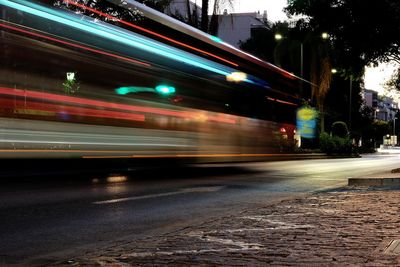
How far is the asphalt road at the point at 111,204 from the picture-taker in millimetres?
7086

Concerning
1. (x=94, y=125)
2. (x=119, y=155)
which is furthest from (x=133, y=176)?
(x=94, y=125)

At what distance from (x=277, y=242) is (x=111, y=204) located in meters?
4.64

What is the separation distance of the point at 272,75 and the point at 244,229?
42.5ft

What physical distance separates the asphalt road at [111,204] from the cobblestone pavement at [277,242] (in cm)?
63

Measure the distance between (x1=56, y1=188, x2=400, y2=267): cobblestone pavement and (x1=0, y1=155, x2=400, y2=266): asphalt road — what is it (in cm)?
63

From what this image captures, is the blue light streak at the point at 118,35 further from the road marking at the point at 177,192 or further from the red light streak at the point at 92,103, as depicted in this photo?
the road marking at the point at 177,192

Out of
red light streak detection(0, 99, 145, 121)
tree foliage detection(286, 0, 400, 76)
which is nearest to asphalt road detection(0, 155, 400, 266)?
red light streak detection(0, 99, 145, 121)

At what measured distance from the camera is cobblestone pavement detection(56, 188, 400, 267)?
573 cm

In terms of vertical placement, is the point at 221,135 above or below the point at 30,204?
above

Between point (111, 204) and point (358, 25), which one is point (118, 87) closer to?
point (111, 204)

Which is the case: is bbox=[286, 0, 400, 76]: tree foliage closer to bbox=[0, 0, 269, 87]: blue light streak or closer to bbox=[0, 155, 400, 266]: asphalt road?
bbox=[0, 0, 269, 87]: blue light streak

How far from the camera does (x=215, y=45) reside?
16906mm

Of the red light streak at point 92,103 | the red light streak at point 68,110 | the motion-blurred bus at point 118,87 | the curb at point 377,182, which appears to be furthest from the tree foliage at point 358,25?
the red light streak at point 68,110

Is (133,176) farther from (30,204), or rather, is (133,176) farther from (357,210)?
(357,210)
